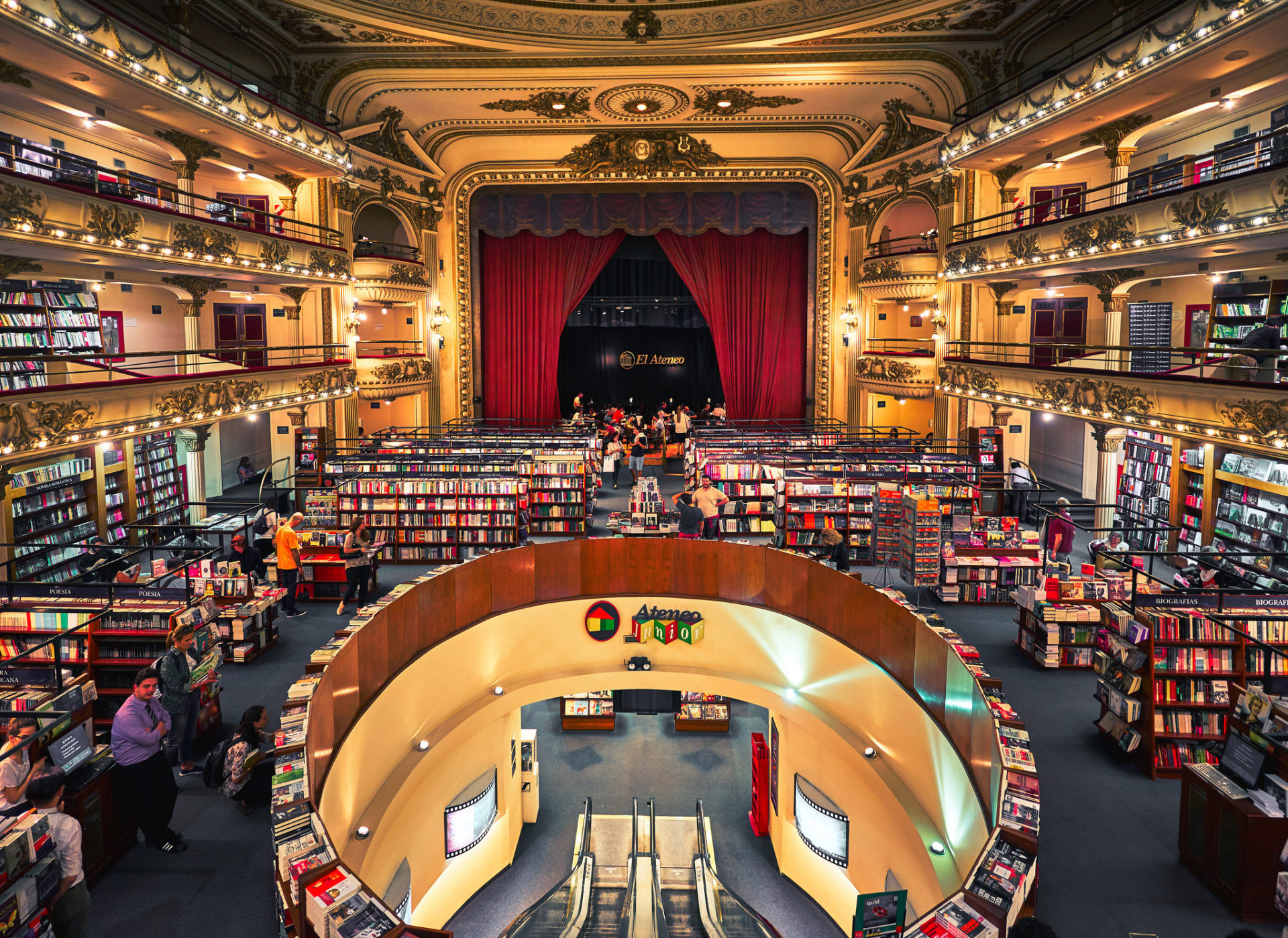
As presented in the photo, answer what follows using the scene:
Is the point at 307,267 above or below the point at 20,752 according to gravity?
above

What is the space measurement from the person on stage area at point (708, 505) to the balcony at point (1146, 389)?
446cm

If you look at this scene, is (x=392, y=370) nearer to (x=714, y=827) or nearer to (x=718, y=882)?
(x=714, y=827)

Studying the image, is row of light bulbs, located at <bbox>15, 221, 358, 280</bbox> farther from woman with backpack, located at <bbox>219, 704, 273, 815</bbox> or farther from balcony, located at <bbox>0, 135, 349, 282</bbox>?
woman with backpack, located at <bbox>219, 704, 273, 815</bbox>

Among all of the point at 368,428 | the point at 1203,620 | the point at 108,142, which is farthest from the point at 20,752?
the point at 368,428

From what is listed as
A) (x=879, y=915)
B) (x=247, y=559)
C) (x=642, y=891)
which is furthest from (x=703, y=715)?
(x=879, y=915)

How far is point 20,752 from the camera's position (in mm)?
4766

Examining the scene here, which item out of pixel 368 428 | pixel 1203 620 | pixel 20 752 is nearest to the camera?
pixel 20 752

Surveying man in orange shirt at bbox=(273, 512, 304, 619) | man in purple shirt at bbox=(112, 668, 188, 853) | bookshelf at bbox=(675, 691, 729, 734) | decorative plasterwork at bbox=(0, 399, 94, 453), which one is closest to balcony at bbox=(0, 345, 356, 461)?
decorative plasterwork at bbox=(0, 399, 94, 453)

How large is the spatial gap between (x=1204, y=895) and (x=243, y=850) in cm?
623

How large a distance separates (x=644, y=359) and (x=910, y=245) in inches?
301

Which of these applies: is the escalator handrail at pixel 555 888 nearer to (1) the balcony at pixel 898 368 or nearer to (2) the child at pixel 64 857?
(2) the child at pixel 64 857

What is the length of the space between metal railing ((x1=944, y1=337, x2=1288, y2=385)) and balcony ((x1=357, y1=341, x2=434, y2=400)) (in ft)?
37.5

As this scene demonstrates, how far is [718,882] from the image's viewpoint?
361 inches

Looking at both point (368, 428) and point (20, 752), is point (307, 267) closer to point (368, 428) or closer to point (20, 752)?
point (368, 428)
